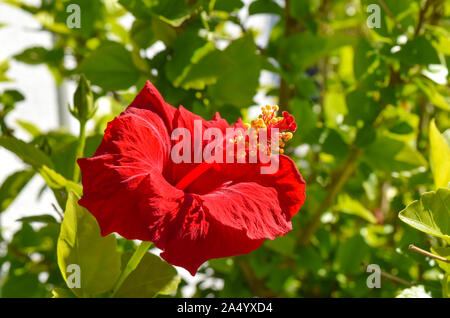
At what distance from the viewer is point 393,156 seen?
2.37ft

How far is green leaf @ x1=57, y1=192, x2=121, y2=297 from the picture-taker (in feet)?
1.62

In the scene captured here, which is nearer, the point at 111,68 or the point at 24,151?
the point at 24,151

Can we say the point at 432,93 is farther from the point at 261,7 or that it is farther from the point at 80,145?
the point at 80,145

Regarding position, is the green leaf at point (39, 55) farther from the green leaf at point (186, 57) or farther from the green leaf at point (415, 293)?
the green leaf at point (415, 293)

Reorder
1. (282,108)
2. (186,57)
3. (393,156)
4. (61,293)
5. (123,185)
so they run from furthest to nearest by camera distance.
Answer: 1. (282,108)
2. (393,156)
3. (186,57)
4. (61,293)
5. (123,185)

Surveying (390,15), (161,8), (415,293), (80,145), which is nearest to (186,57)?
(161,8)

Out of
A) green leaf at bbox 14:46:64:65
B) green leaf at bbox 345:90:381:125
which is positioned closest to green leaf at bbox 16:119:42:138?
green leaf at bbox 14:46:64:65

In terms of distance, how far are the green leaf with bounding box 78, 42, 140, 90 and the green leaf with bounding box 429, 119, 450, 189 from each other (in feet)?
1.26

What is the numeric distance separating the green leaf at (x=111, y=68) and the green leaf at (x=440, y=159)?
38cm

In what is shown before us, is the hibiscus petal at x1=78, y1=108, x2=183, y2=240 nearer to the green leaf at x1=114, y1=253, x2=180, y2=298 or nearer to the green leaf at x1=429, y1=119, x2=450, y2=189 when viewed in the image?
the green leaf at x1=114, y1=253, x2=180, y2=298

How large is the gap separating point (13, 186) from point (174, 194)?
360mm

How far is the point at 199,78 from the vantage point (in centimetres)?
62

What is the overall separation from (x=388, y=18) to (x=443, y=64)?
0.32ft
